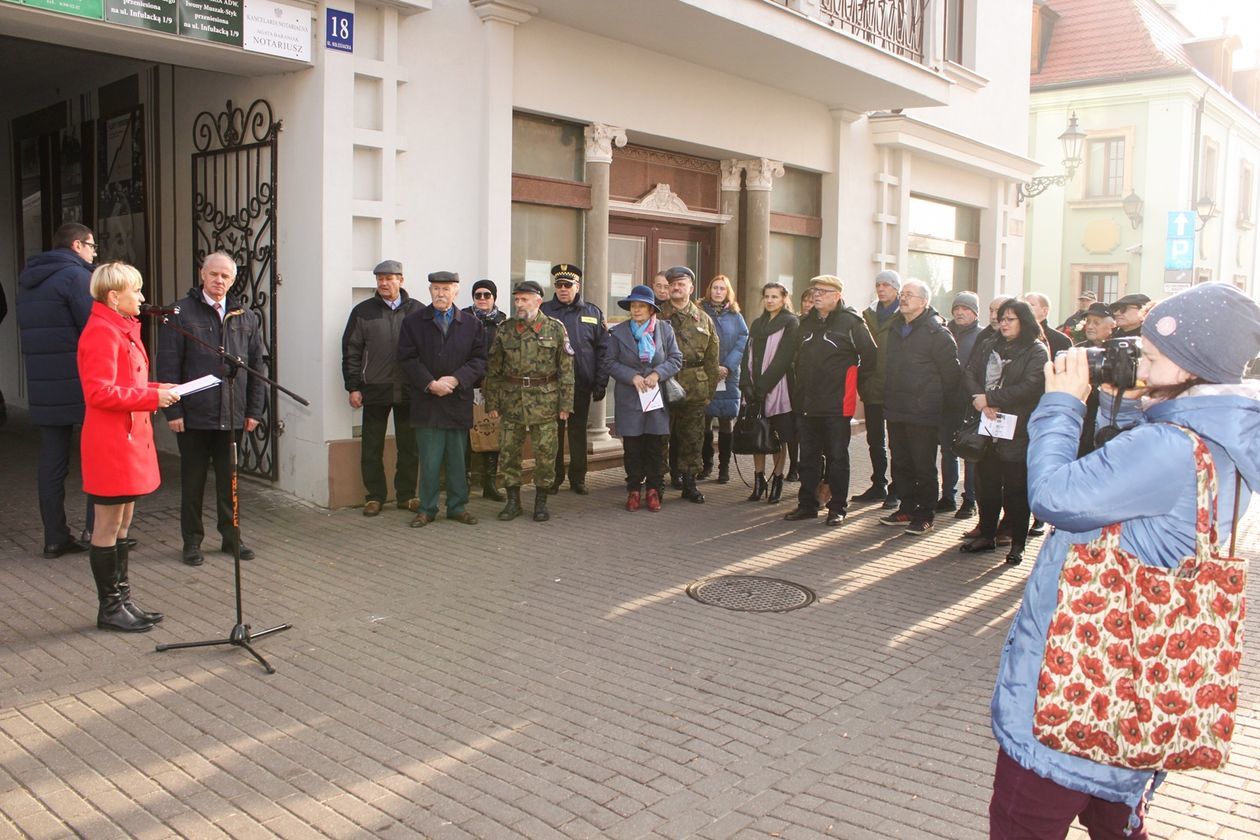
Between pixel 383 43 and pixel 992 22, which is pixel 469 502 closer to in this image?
pixel 383 43

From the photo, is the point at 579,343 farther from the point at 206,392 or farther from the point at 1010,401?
the point at 1010,401

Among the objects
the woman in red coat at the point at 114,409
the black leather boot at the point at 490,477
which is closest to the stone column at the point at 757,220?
the black leather boot at the point at 490,477

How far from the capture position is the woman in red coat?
5102 millimetres

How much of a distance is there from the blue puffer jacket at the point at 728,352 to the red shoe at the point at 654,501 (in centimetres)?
115

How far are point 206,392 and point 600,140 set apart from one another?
493 cm

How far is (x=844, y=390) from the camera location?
28.0ft

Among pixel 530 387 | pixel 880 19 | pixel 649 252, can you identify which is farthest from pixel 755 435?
pixel 880 19

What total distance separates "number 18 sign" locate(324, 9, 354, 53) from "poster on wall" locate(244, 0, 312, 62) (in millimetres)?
137

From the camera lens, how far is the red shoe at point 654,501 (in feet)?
29.0

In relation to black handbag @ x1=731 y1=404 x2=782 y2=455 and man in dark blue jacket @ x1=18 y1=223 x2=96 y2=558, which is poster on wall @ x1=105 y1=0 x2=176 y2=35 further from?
black handbag @ x1=731 y1=404 x2=782 y2=455

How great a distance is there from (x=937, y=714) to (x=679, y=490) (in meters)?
5.26

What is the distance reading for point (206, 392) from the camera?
6.81 m

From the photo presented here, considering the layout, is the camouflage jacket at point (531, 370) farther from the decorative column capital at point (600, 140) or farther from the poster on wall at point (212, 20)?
the poster on wall at point (212, 20)

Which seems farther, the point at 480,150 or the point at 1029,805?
the point at 480,150
